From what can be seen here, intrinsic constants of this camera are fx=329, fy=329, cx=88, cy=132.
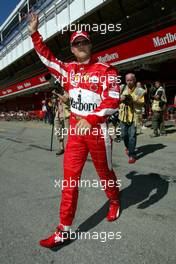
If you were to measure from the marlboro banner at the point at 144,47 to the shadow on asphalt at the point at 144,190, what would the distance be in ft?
29.8

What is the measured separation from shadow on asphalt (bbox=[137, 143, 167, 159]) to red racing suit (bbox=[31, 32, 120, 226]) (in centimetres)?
427

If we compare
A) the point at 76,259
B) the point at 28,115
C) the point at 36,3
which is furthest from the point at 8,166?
the point at 36,3

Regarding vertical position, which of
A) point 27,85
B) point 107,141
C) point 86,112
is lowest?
point 107,141

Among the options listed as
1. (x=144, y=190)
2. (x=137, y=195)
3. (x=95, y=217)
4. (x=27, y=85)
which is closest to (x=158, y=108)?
(x=144, y=190)

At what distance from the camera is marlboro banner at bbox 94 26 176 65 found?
13.5 meters

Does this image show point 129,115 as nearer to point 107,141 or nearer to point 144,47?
point 107,141

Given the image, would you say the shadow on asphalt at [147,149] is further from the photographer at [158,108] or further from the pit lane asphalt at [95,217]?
the photographer at [158,108]

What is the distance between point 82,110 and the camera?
11.4 ft

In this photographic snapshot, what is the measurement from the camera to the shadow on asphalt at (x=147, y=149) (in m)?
7.93

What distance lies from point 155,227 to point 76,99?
1623mm

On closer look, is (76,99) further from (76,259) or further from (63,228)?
(76,259)

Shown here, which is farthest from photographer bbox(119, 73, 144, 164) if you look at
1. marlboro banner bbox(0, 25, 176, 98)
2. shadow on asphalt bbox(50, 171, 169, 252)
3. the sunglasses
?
marlboro banner bbox(0, 25, 176, 98)

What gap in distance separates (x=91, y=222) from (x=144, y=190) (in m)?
1.35

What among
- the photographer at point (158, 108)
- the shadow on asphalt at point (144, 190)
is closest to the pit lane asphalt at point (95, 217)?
the shadow on asphalt at point (144, 190)
